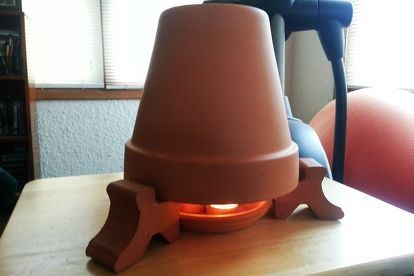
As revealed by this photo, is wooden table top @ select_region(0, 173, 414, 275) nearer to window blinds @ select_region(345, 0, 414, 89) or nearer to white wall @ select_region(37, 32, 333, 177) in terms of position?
window blinds @ select_region(345, 0, 414, 89)

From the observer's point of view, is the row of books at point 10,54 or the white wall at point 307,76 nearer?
the row of books at point 10,54

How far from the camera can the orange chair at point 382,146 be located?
0.75 meters

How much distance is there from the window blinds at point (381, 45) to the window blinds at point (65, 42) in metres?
1.25

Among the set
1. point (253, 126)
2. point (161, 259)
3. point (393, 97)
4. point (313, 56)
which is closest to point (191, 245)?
point (161, 259)

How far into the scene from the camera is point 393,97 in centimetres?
92

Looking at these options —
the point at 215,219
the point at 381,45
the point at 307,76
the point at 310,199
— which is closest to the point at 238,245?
the point at 215,219

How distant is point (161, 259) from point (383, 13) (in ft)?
4.58

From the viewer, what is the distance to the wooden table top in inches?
14.5

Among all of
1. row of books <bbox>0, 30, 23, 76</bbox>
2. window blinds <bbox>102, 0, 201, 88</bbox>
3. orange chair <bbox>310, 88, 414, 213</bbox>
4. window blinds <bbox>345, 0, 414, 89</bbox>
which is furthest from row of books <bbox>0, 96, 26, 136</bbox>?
window blinds <bbox>345, 0, 414, 89</bbox>

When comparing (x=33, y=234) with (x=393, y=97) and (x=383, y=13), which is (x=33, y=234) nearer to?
(x=393, y=97)

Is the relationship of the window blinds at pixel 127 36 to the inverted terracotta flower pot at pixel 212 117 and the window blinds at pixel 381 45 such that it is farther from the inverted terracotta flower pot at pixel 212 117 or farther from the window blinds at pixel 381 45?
the inverted terracotta flower pot at pixel 212 117

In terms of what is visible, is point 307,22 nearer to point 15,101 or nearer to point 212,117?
point 212,117

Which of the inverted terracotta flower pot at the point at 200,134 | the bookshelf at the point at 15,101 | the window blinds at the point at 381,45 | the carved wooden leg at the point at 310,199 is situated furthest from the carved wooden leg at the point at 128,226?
the bookshelf at the point at 15,101

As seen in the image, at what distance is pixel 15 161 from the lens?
5.29 ft
